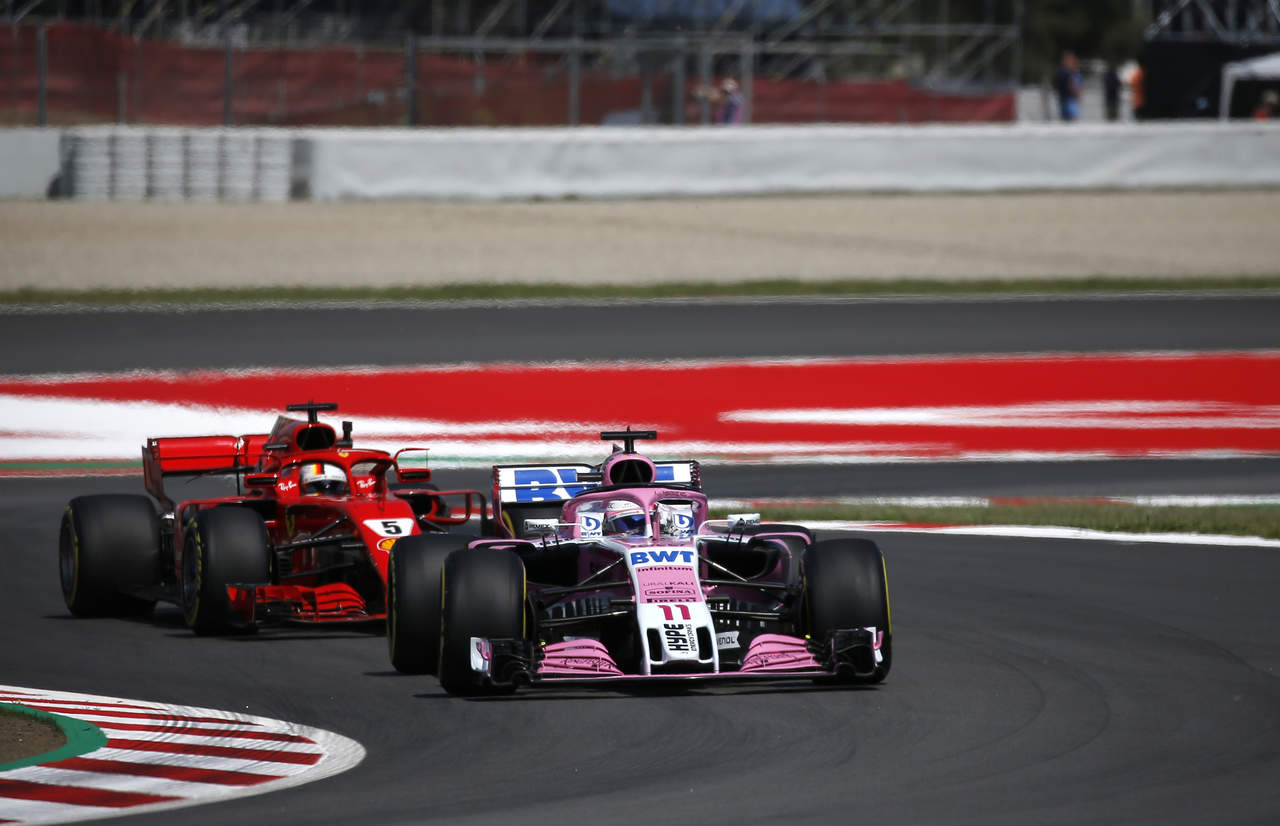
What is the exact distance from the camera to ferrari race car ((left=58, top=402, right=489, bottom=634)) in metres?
10.2

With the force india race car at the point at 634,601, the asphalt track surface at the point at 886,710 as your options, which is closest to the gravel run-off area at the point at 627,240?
the asphalt track surface at the point at 886,710

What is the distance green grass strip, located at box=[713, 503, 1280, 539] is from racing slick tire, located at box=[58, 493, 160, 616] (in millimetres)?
4188

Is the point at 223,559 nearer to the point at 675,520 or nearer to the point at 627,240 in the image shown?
the point at 675,520

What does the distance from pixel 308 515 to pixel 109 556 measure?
104 cm

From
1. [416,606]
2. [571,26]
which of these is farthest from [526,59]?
[416,606]

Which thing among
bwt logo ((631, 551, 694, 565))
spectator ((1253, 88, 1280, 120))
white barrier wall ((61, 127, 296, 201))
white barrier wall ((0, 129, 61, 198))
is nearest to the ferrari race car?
bwt logo ((631, 551, 694, 565))

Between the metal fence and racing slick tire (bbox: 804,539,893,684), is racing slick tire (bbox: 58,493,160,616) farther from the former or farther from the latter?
the metal fence

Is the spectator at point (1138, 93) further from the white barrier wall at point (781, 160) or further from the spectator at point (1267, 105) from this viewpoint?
the white barrier wall at point (781, 160)

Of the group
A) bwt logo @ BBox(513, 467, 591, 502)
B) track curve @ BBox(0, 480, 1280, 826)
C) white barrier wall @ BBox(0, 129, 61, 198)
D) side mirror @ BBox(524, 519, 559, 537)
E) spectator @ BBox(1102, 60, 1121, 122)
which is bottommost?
track curve @ BBox(0, 480, 1280, 826)

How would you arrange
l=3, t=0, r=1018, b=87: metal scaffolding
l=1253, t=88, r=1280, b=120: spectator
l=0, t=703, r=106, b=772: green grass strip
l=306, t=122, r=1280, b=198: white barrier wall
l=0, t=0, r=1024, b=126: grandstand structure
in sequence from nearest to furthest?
l=0, t=703, r=106, b=772: green grass strip, l=306, t=122, r=1280, b=198: white barrier wall, l=0, t=0, r=1024, b=126: grandstand structure, l=3, t=0, r=1018, b=87: metal scaffolding, l=1253, t=88, r=1280, b=120: spectator

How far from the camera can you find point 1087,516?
13.9 metres

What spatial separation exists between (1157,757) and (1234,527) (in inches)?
245

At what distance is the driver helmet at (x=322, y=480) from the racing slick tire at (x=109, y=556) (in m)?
0.89

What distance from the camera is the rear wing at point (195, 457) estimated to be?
38.2 ft
